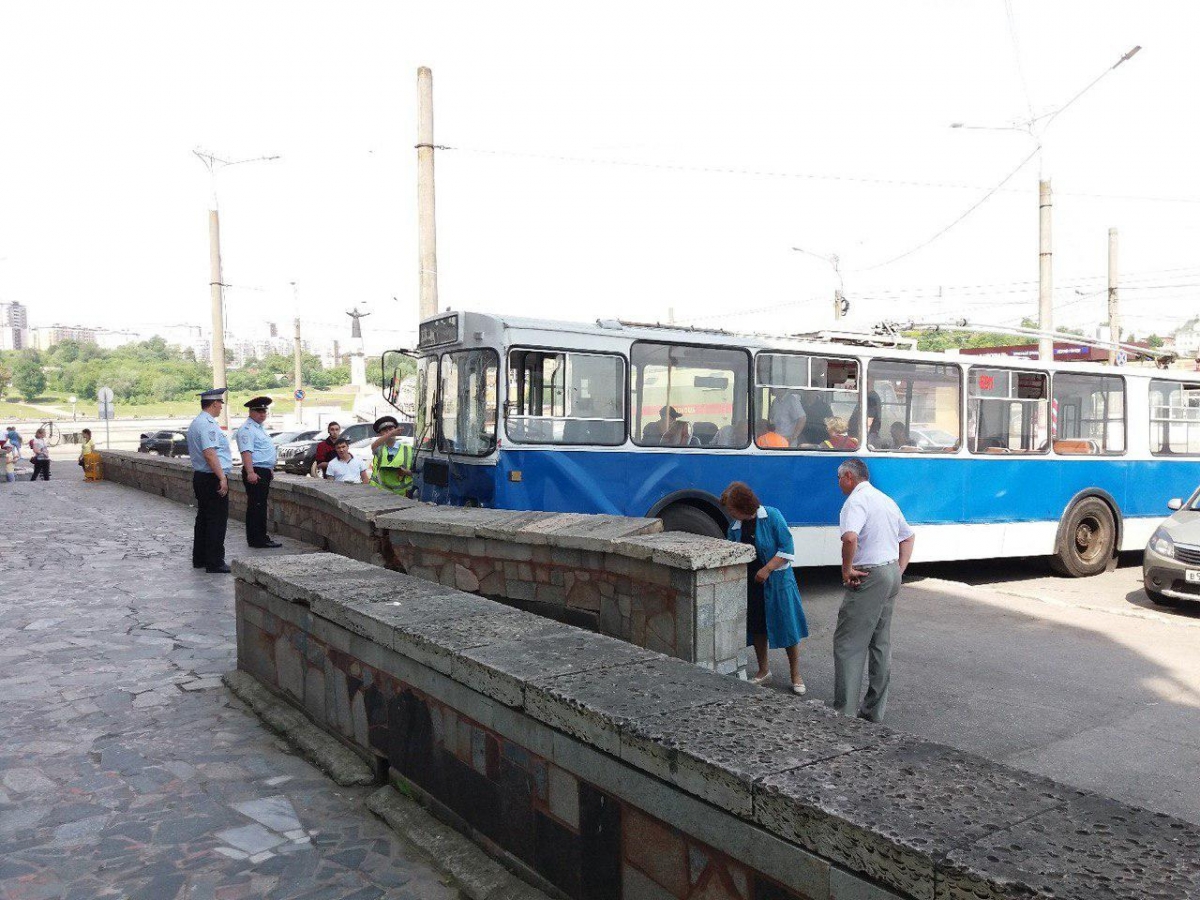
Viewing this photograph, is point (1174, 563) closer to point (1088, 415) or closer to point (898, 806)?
point (1088, 415)

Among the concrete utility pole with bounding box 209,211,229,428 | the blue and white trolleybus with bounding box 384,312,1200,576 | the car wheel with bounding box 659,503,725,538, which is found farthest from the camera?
the concrete utility pole with bounding box 209,211,229,428

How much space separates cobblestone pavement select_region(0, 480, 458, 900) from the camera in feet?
12.0

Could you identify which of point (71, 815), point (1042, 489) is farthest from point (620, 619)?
point (1042, 489)

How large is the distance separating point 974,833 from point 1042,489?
1223cm

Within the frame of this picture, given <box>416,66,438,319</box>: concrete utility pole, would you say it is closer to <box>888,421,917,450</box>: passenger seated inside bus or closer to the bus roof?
the bus roof

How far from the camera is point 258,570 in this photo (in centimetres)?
582

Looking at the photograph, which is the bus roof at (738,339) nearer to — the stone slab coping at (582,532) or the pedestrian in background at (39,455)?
the stone slab coping at (582,532)

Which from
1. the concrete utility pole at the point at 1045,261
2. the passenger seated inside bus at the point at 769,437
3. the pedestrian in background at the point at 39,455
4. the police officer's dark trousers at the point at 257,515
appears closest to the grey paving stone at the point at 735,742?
the passenger seated inside bus at the point at 769,437

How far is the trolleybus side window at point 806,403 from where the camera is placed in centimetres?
1125

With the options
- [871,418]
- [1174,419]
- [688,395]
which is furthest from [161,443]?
[1174,419]

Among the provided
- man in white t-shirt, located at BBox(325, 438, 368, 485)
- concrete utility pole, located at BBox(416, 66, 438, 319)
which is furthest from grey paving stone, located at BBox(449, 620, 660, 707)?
concrete utility pole, located at BBox(416, 66, 438, 319)

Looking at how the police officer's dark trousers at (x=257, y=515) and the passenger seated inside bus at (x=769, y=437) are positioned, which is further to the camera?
the police officer's dark trousers at (x=257, y=515)

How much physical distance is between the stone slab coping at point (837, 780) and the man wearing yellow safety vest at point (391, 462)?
792 cm

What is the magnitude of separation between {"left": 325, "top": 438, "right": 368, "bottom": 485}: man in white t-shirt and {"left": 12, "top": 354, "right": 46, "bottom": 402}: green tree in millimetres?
138010
